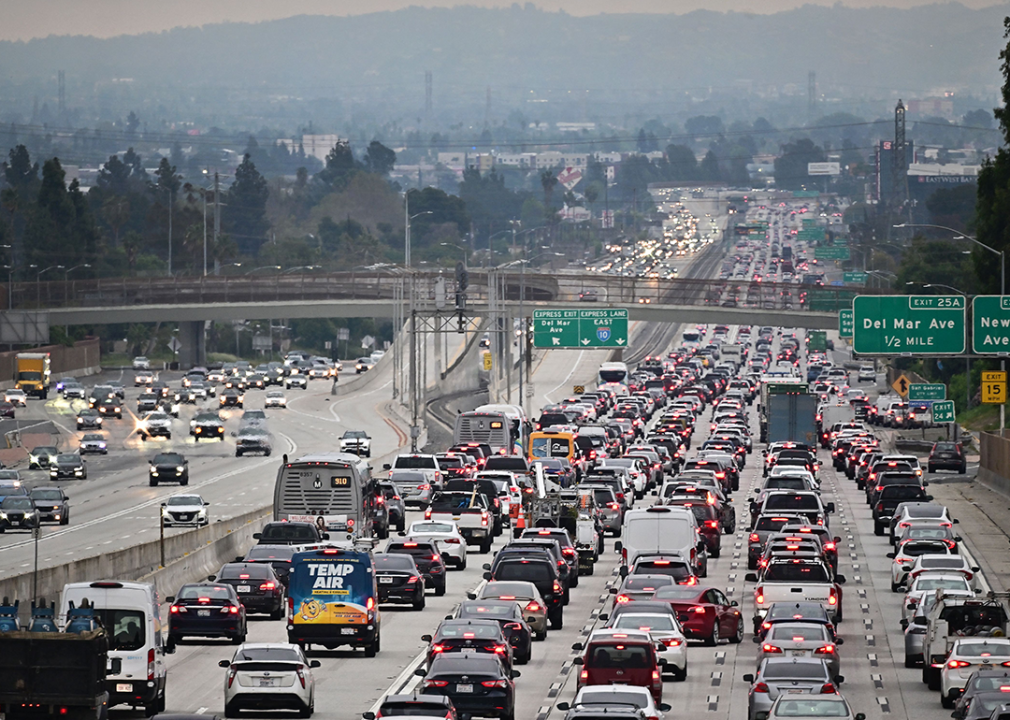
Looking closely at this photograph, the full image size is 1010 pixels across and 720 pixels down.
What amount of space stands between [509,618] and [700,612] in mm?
4701

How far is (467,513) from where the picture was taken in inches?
2136

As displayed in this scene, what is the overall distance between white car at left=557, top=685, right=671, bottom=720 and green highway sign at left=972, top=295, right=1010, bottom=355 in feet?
126

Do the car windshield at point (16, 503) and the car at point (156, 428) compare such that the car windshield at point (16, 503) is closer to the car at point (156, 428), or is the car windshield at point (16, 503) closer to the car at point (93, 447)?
the car at point (93, 447)

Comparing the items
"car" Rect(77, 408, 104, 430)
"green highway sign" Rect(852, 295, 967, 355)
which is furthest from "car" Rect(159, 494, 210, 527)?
"car" Rect(77, 408, 104, 430)

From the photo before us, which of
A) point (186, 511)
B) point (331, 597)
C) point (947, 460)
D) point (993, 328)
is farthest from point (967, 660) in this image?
point (947, 460)

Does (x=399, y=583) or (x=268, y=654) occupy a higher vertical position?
(x=268, y=654)

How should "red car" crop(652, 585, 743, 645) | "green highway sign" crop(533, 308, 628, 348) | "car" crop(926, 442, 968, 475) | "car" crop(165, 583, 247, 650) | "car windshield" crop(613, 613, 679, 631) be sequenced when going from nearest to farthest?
"car windshield" crop(613, 613, 679, 631) → "car" crop(165, 583, 247, 650) → "red car" crop(652, 585, 743, 645) → "car" crop(926, 442, 968, 475) → "green highway sign" crop(533, 308, 628, 348)

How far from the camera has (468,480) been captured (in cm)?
5844

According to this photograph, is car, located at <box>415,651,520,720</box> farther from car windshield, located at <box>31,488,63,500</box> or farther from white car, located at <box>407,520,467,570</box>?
car windshield, located at <box>31,488,63,500</box>

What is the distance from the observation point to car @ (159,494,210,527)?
198 feet

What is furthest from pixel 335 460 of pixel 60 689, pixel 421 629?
pixel 60 689

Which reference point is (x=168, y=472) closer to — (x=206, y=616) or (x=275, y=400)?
(x=206, y=616)

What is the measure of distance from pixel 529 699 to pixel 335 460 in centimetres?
2000

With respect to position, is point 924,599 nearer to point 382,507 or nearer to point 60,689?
point 60,689
